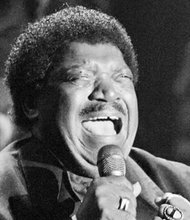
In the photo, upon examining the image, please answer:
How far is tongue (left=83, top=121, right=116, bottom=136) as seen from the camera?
60.3 inches

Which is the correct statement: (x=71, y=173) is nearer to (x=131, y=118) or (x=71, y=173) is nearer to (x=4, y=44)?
(x=131, y=118)

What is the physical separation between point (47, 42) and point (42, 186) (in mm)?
405

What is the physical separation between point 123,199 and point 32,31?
79 cm

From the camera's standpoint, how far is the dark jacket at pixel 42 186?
148 cm

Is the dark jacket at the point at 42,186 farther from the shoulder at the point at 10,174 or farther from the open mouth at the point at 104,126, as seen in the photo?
the open mouth at the point at 104,126

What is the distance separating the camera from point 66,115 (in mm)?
1523

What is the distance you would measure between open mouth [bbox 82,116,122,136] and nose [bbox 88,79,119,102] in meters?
0.06

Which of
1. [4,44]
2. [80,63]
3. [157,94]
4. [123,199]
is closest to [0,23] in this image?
[4,44]

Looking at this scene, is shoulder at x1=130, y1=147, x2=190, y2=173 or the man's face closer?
the man's face

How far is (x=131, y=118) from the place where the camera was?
1.56 meters

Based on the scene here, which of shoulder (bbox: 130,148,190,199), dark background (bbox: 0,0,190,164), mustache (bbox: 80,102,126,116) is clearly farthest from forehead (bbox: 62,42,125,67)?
shoulder (bbox: 130,148,190,199)

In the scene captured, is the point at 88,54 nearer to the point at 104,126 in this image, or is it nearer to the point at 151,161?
the point at 104,126

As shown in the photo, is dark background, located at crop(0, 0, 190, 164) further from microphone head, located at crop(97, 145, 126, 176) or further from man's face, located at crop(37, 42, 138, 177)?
microphone head, located at crop(97, 145, 126, 176)

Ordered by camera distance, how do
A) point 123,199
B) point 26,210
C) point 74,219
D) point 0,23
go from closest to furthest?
point 123,199, point 74,219, point 26,210, point 0,23
